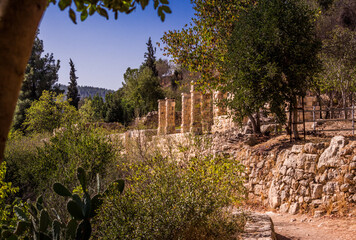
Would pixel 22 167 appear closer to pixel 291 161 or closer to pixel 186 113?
pixel 186 113

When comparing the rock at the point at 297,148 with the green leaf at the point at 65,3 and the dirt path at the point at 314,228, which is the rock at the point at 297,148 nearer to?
the dirt path at the point at 314,228

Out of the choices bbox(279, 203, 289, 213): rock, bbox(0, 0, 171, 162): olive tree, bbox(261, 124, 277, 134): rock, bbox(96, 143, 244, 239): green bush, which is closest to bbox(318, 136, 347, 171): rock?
bbox(279, 203, 289, 213): rock

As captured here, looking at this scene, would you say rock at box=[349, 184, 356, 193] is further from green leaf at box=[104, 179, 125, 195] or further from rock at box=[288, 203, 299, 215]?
green leaf at box=[104, 179, 125, 195]

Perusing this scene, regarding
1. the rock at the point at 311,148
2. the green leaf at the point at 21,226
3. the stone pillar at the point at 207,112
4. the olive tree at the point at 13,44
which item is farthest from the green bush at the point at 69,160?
the olive tree at the point at 13,44

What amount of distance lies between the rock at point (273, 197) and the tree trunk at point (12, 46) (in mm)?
8998

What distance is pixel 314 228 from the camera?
7738mm

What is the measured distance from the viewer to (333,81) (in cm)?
1933

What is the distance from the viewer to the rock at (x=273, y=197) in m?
9.42

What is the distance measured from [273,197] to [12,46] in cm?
922

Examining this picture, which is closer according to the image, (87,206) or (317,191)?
(87,206)

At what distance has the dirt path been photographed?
7.12 metres

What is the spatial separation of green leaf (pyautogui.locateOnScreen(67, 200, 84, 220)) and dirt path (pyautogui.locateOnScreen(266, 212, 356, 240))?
4.11 metres

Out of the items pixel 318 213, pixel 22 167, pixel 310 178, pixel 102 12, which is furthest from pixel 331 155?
pixel 22 167

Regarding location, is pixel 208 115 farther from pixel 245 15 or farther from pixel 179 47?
pixel 245 15
